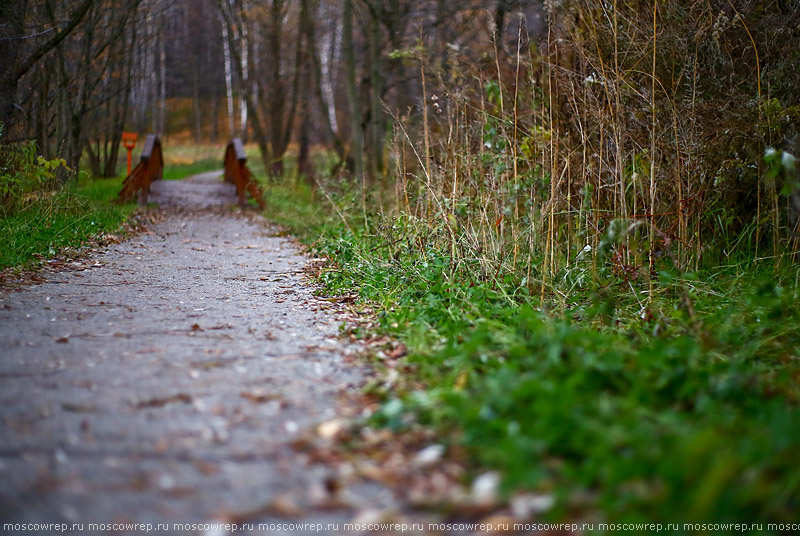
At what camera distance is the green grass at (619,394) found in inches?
63.7

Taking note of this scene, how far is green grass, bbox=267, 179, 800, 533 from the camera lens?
1619 mm

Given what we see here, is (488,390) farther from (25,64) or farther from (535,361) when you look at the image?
(25,64)

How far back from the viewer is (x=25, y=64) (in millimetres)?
7914

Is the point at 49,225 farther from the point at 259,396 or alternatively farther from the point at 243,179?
the point at 243,179

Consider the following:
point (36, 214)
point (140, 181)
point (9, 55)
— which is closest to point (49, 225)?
point (36, 214)

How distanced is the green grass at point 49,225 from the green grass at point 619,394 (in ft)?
11.0

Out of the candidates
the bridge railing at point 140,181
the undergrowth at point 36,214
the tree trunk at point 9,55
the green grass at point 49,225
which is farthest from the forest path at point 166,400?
the bridge railing at point 140,181

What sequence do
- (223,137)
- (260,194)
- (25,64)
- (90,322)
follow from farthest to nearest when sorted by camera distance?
(223,137) → (260,194) → (25,64) → (90,322)

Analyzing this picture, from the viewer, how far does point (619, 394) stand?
2.25 meters

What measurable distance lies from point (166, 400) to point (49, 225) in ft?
15.5

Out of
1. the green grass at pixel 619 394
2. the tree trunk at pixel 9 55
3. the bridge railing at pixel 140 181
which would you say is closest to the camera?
the green grass at pixel 619 394

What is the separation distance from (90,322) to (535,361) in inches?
104

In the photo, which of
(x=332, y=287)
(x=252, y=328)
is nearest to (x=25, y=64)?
(x=332, y=287)

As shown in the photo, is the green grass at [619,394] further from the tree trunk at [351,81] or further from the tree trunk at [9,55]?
the tree trunk at [351,81]
